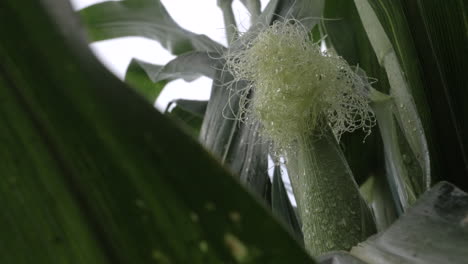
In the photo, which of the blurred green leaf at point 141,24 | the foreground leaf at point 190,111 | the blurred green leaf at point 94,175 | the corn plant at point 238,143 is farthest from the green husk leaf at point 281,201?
the blurred green leaf at point 94,175

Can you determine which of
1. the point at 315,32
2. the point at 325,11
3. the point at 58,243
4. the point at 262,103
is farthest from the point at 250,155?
the point at 58,243

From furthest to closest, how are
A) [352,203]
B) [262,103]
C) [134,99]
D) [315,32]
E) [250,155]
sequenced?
[315,32], [250,155], [262,103], [352,203], [134,99]

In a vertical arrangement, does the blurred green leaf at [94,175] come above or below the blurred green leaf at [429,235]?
above

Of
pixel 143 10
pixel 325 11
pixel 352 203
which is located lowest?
pixel 352 203

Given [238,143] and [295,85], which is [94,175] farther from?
[238,143]

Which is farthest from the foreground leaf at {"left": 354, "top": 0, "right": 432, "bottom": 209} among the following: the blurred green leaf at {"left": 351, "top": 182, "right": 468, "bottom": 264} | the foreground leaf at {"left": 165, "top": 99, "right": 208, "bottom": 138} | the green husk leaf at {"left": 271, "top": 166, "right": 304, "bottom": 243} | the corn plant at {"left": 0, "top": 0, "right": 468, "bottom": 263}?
the foreground leaf at {"left": 165, "top": 99, "right": 208, "bottom": 138}

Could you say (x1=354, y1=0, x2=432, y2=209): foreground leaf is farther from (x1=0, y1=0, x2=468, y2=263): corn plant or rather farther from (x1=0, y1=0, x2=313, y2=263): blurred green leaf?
(x1=0, y1=0, x2=313, y2=263): blurred green leaf

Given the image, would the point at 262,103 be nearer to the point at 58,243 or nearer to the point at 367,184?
the point at 367,184

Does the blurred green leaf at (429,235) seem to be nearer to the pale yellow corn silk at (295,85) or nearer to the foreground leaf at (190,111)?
the pale yellow corn silk at (295,85)
